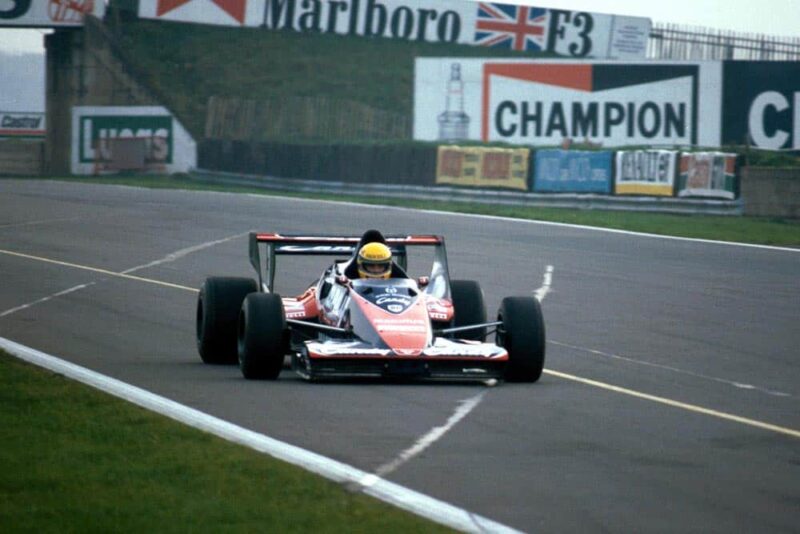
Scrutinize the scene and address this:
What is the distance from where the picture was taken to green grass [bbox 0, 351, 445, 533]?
280 inches

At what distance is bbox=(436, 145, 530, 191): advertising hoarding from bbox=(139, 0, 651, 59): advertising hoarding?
A: 21454 mm

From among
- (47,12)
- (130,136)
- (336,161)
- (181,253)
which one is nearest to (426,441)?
(181,253)

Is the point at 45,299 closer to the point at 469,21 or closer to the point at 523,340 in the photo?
the point at 523,340

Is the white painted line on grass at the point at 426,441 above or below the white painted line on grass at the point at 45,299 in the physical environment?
above

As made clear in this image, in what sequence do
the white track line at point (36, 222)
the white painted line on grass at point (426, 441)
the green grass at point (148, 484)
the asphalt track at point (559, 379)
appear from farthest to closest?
the white track line at point (36, 222) < the white painted line on grass at point (426, 441) < the asphalt track at point (559, 379) < the green grass at point (148, 484)

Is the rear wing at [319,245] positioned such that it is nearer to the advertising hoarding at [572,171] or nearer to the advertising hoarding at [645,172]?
the advertising hoarding at [645,172]

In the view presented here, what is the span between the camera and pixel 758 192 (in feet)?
109

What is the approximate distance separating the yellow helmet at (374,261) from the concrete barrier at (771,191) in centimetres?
2116

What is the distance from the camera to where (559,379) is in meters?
12.6

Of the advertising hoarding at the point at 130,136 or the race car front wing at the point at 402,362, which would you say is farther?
the advertising hoarding at the point at 130,136

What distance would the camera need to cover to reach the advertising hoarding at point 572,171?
1421 inches

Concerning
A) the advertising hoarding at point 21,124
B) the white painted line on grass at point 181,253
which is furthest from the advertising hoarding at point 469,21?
the white painted line on grass at point 181,253

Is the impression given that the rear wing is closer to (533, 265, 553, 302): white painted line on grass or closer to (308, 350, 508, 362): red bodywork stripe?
(308, 350, 508, 362): red bodywork stripe

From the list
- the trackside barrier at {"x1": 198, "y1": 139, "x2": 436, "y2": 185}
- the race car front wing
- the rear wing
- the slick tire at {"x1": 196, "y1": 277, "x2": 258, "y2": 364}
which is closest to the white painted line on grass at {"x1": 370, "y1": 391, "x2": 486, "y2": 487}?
the race car front wing
